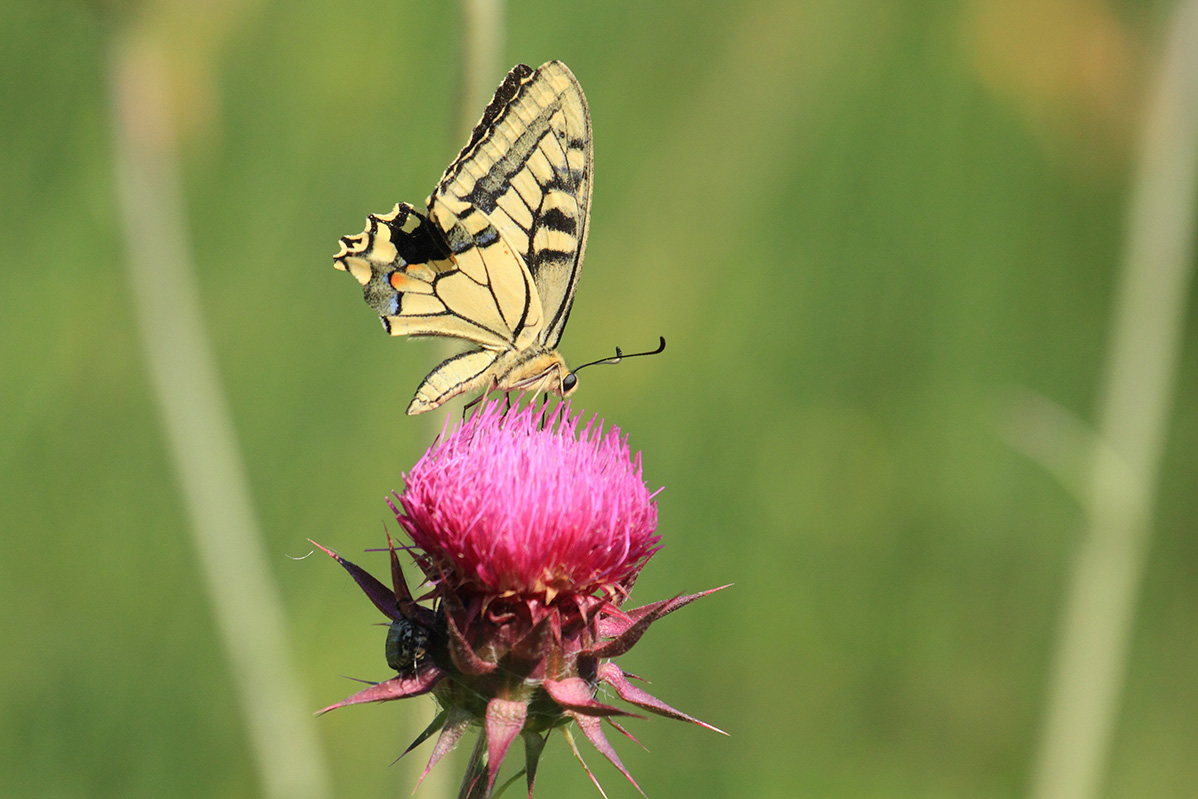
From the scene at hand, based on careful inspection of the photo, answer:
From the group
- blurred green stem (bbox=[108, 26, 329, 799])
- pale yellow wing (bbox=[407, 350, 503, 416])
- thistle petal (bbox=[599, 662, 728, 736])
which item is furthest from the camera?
blurred green stem (bbox=[108, 26, 329, 799])

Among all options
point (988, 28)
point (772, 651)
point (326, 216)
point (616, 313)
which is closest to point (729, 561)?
point (772, 651)

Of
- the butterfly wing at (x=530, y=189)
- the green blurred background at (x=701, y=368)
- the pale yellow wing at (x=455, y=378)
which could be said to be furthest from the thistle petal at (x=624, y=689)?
the green blurred background at (x=701, y=368)

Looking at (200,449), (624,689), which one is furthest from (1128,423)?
(200,449)

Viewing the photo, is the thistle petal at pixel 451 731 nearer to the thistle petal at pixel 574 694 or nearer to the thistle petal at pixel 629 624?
the thistle petal at pixel 574 694

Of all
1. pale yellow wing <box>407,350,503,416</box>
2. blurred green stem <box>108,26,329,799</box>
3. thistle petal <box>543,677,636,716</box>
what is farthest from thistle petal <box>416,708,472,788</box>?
blurred green stem <box>108,26,329,799</box>

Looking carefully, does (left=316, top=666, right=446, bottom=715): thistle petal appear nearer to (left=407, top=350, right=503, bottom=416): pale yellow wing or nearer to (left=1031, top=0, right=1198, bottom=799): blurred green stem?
(left=407, top=350, right=503, bottom=416): pale yellow wing

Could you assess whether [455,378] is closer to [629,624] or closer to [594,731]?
[629,624]

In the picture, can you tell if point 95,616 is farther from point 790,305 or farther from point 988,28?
point 988,28
